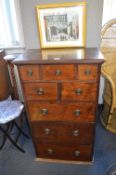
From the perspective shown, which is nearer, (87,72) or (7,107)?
(87,72)

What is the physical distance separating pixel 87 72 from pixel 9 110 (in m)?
0.92

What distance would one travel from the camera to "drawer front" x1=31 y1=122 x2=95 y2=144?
1.50m

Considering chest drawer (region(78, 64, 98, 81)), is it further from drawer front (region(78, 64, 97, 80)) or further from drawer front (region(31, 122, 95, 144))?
drawer front (region(31, 122, 95, 144))

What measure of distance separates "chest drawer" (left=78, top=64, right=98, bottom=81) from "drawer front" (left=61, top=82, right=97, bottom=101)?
55 mm

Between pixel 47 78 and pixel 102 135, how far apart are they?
118 cm

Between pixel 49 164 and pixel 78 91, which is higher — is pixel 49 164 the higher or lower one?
the lower one

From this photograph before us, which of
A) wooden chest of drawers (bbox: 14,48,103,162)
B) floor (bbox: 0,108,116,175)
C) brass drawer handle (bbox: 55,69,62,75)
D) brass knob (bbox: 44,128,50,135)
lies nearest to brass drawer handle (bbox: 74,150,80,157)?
wooden chest of drawers (bbox: 14,48,103,162)

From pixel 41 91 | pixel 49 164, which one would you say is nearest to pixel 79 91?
pixel 41 91

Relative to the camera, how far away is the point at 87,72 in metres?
1.24

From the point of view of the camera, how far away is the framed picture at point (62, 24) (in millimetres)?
1503

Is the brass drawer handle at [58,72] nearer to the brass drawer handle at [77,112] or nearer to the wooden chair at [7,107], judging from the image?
the brass drawer handle at [77,112]

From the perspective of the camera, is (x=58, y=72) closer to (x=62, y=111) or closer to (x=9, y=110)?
(x=62, y=111)

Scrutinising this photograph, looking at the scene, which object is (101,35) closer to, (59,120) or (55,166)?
(59,120)

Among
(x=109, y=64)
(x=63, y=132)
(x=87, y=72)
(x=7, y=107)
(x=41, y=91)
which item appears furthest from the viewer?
(x=109, y=64)
